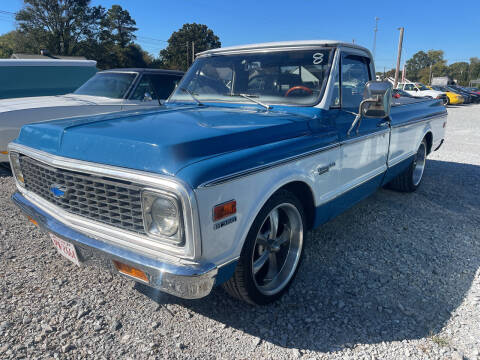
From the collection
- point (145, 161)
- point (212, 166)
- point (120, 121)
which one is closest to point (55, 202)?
point (120, 121)

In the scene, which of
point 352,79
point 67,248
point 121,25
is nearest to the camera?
point 67,248

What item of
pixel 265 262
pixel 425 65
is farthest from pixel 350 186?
pixel 425 65

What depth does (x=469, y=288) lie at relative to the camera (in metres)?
2.74

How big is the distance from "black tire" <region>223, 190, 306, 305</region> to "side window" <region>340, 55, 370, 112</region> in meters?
1.18

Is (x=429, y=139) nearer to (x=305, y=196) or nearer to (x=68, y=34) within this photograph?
(x=305, y=196)

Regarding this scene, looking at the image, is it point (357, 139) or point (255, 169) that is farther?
point (357, 139)

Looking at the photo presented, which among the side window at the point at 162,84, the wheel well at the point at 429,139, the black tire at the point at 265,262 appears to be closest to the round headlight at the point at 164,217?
the black tire at the point at 265,262

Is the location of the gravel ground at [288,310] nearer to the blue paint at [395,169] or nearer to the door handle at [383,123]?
the blue paint at [395,169]

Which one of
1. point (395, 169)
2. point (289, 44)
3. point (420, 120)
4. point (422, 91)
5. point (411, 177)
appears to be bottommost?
point (411, 177)

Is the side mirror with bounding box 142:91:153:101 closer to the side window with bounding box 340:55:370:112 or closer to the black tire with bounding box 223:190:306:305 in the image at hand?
the side window with bounding box 340:55:370:112

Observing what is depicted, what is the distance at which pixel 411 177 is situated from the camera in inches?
193

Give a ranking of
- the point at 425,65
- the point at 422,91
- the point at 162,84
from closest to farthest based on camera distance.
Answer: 1. the point at 162,84
2. the point at 422,91
3. the point at 425,65

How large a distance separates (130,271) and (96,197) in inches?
→ 18.3

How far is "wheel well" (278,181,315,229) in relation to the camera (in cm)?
252
